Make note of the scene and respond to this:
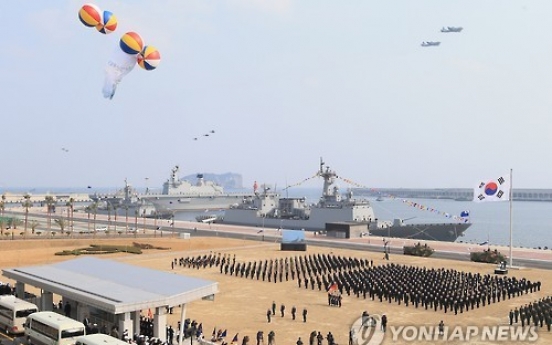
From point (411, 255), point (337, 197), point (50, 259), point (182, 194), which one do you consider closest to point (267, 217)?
point (337, 197)

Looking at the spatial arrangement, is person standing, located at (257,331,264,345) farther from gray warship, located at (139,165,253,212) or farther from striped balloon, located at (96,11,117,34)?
gray warship, located at (139,165,253,212)

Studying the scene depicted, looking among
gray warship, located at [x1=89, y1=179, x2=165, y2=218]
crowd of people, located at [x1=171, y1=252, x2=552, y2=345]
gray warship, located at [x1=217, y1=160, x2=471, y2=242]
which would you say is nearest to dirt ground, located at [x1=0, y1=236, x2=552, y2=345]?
crowd of people, located at [x1=171, y1=252, x2=552, y2=345]

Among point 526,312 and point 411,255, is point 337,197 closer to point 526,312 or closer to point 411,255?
point 411,255

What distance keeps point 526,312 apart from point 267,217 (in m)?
79.0

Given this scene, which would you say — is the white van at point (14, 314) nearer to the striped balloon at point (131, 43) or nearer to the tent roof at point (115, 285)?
the tent roof at point (115, 285)

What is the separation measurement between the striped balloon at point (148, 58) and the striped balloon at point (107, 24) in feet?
10.6

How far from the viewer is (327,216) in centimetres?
9638

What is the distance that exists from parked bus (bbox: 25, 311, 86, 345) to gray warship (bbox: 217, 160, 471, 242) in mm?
65719

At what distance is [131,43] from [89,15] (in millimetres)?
3675

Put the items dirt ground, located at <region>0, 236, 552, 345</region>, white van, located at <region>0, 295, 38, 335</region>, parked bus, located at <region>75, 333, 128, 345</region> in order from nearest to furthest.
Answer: parked bus, located at <region>75, 333, 128, 345</region>
white van, located at <region>0, 295, 38, 335</region>
dirt ground, located at <region>0, 236, 552, 345</region>

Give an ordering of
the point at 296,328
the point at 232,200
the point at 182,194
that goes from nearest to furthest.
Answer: the point at 296,328 < the point at 182,194 < the point at 232,200

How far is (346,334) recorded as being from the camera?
27.2m

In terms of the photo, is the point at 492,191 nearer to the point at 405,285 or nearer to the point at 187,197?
the point at 405,285

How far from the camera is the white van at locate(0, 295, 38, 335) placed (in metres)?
23.6
